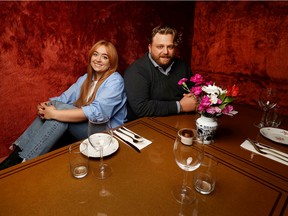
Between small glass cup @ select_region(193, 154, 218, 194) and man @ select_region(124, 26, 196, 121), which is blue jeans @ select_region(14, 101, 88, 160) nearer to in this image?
man @ select_region(124, 26, 196, 121)

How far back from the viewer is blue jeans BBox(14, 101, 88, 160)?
1413 millimetres

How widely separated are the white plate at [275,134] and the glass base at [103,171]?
0.81 m

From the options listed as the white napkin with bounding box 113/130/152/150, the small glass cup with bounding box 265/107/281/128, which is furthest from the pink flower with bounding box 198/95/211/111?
the small glass cup with bounding box 265/107/281/128

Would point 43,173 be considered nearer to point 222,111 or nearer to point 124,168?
point 124,168

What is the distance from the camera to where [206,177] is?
84cm

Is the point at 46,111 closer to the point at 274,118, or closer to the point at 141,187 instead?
the point at 141,187

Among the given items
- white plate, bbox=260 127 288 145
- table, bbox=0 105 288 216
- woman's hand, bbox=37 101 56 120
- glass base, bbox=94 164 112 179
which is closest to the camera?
table, bbox=0 105 288 216

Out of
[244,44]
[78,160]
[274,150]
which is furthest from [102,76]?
[244,44]

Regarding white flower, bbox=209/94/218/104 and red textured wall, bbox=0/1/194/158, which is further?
red textured wall, bbox=0/1/194/158

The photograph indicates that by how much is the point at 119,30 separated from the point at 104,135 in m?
1.52

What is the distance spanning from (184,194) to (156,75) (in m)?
1.14

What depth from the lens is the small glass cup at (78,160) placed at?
0.85 meters

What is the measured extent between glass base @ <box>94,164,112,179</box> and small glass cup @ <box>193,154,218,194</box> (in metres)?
0.33

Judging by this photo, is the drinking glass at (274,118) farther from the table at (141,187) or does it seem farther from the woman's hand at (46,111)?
the woman's hand at (46,111)
